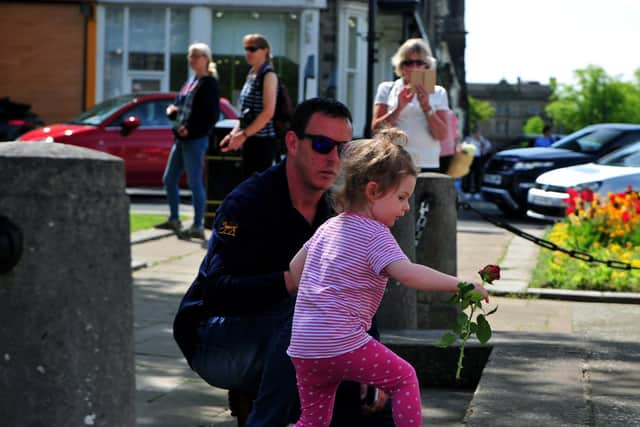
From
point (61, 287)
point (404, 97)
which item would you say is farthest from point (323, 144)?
point (404, 97)

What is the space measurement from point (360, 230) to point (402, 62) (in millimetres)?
4781

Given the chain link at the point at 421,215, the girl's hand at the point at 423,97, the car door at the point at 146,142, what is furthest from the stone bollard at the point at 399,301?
the car door at the point at 146,142

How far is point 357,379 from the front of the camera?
13.0ft

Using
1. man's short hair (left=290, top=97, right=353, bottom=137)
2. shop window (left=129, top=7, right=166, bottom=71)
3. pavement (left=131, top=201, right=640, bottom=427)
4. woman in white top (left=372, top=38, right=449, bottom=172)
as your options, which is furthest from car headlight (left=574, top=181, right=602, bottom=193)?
shop window (left=129, top=7, right=166, bottom=71)

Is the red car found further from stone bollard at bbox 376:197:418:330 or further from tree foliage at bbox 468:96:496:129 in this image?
tree foliage at bbox 468:96:496:129

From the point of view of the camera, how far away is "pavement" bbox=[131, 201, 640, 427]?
4680mm

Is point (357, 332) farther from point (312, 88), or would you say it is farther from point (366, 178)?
point (312, 88)

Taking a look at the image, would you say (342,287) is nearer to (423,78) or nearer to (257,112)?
(423,78)

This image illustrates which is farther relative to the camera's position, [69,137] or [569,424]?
[69,137]

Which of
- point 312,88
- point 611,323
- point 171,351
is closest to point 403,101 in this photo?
point 611,323

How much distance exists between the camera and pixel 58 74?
3019cm

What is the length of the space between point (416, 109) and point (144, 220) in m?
6.67

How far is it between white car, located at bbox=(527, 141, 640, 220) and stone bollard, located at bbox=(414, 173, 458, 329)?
8106 mm

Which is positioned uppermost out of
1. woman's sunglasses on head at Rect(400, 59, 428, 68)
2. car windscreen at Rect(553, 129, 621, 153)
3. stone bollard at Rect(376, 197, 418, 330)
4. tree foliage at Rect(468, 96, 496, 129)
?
tree foliage at Rect(468, 96, 496, 129)
